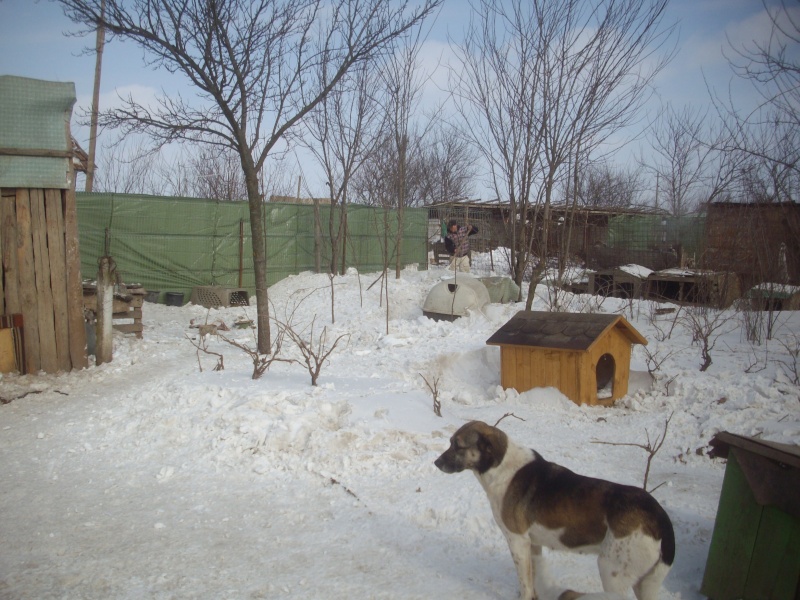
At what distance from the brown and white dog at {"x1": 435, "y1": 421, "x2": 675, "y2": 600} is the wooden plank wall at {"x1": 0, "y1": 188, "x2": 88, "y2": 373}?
6940mm

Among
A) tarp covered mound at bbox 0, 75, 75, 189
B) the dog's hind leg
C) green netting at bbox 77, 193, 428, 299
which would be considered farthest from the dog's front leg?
green netting at bbox 77, 193, 428, 299

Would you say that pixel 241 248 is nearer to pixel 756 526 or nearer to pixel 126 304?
pixel 126 304

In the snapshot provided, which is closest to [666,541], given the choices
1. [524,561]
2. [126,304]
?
[524,561]

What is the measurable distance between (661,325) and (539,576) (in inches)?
329

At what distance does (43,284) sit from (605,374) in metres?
7.39

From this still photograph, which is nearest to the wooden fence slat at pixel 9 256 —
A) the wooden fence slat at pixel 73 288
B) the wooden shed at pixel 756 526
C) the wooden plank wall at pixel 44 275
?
the wooden plank wall at pixel 44 275

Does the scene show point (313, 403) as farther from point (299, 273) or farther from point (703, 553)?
point (299, 273)

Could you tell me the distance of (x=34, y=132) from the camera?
27.1 feet

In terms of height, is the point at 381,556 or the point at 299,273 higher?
the point at 299,273

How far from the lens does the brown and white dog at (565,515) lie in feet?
9.20

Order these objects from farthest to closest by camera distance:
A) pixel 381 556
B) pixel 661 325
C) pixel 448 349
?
pixel 661 325
pixel 448 349
pixel 381 556

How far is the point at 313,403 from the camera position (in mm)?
5930

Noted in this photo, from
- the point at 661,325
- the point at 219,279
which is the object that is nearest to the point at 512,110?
the point at 661,325

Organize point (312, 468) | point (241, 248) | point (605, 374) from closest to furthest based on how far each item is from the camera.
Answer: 1. point (312, 468)
2. point (605, 374)
3. point (241, 248)
